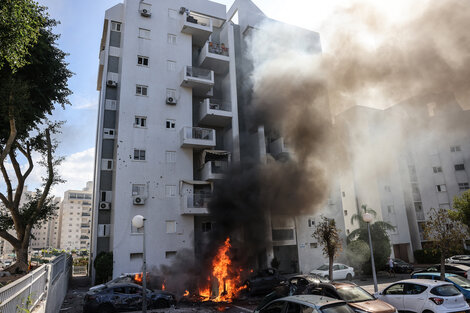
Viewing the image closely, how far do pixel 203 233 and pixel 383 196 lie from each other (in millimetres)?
21472

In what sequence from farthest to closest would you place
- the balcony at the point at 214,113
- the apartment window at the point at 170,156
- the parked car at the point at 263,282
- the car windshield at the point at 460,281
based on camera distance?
the balcony at the point at 214,113
the apartment window at the point at 170,156
the parked car at the point at 263,282
the car windshield at the point at 460,281

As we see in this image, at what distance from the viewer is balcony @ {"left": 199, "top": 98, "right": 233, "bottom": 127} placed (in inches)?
968

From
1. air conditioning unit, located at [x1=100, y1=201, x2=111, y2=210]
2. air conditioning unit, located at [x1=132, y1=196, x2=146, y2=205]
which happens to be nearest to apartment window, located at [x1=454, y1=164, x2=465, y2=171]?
air conditioning unit, located at [x1=132, y1=196, x2=146, y2=205]

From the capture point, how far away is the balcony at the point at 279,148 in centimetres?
2558

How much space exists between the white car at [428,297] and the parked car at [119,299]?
9.70 m

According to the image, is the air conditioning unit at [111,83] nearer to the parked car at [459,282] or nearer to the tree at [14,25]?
the tree at [14,25]

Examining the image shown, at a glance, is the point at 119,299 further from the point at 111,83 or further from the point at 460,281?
the point at 111,83

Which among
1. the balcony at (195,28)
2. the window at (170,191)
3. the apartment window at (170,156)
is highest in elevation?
the balcony at (195,28)

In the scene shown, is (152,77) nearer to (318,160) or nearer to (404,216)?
A: (318,160)

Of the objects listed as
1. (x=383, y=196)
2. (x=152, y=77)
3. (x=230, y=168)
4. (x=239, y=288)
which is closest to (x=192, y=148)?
(x=230, y=168)

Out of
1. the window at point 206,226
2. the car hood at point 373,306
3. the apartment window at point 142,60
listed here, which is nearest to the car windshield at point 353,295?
the car hood at point 373,306

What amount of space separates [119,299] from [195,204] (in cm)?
1010

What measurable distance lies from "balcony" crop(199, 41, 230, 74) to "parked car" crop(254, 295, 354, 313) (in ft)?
73.8

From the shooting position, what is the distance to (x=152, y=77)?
24.3 meters
